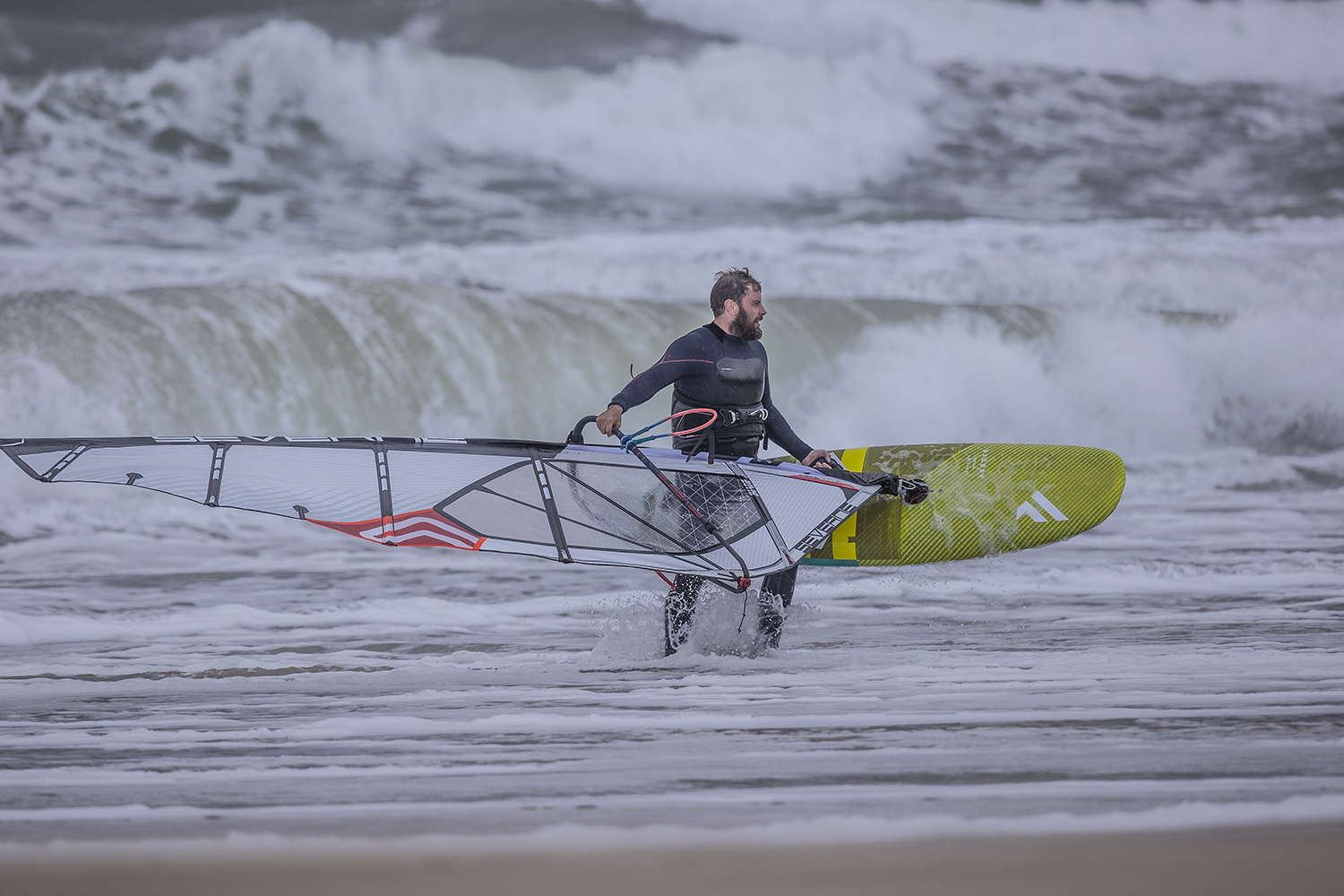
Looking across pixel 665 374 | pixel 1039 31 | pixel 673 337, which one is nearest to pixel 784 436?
pixel 665 374

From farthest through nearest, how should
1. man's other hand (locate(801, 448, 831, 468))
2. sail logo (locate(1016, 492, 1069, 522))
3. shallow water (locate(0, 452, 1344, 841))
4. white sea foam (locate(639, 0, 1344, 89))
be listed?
white sea foam (locate(639, 0, 1344, 89))
sail logo (locate(1016, 492, 1069, 522))
man's other hand (locate(801, 448, 831, 468))
shallow water (locate(0, 452, 1344, 841))

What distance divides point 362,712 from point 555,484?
1.00m

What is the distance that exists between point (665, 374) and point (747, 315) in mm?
330

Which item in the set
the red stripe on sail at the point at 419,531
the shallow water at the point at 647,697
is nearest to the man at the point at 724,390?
the shallow water at the point at 647,697

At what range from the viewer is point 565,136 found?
18156mm

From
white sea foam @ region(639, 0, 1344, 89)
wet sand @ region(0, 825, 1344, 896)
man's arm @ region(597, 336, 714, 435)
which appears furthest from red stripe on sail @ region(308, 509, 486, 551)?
white sea foam @ region(639, 0, 1344, 89)

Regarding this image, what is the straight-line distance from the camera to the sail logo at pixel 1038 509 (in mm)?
4086

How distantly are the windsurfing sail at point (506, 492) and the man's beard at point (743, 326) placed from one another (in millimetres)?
415

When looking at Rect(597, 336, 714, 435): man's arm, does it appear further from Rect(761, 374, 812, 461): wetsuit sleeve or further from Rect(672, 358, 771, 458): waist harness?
Rect(761, 374, 812, 461): wetsuit sleeve

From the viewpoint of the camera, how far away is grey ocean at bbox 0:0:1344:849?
2.52 metres

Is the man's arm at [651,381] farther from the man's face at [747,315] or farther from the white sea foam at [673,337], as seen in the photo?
the white sea foam at [673,337]

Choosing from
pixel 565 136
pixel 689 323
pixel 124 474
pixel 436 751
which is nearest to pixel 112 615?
pixel 124 474

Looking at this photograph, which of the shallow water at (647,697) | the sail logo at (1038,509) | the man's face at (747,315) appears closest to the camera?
the shallow water at (647,697)

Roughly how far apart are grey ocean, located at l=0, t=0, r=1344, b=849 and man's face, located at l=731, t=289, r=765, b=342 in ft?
3.24
